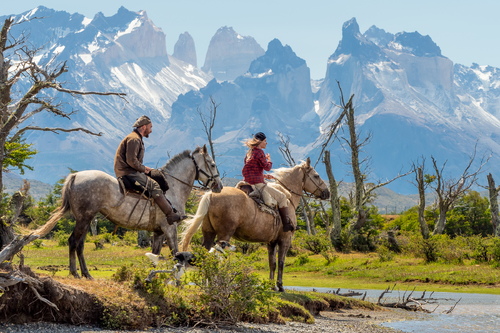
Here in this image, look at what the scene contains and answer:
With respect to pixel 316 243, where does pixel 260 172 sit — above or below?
above

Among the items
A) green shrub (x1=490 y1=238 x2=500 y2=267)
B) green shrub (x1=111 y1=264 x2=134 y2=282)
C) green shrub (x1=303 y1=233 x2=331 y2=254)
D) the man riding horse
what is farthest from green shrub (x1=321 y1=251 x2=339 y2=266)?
green shrub (x1=111 y1=264 x2=134 y2=282)

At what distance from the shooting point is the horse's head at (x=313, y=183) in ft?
47.8

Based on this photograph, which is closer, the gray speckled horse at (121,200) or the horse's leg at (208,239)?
the gray speckled horse at (121,200)

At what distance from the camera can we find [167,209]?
1084cm

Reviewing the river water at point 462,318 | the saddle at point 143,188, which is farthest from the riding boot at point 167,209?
the river water at point 462,318

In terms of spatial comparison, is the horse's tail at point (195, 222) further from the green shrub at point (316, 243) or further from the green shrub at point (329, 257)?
the green shrub at point (316, 243)

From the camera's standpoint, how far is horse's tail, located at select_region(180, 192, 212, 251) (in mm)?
11602

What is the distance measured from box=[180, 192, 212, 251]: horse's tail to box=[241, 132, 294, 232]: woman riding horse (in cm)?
161


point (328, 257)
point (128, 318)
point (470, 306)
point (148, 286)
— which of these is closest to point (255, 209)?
point (148, 286)

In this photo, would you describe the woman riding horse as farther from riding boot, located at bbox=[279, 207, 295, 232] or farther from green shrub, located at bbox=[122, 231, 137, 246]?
green shrub, located at bbox=[122, 231, 137, 246]

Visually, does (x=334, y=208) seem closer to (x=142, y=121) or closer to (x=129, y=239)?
(x=129, y=239)

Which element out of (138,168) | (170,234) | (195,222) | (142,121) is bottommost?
(170,234)

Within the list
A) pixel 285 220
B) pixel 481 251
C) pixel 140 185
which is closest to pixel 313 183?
pixel 285 220

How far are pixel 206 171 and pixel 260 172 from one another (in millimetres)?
1642
